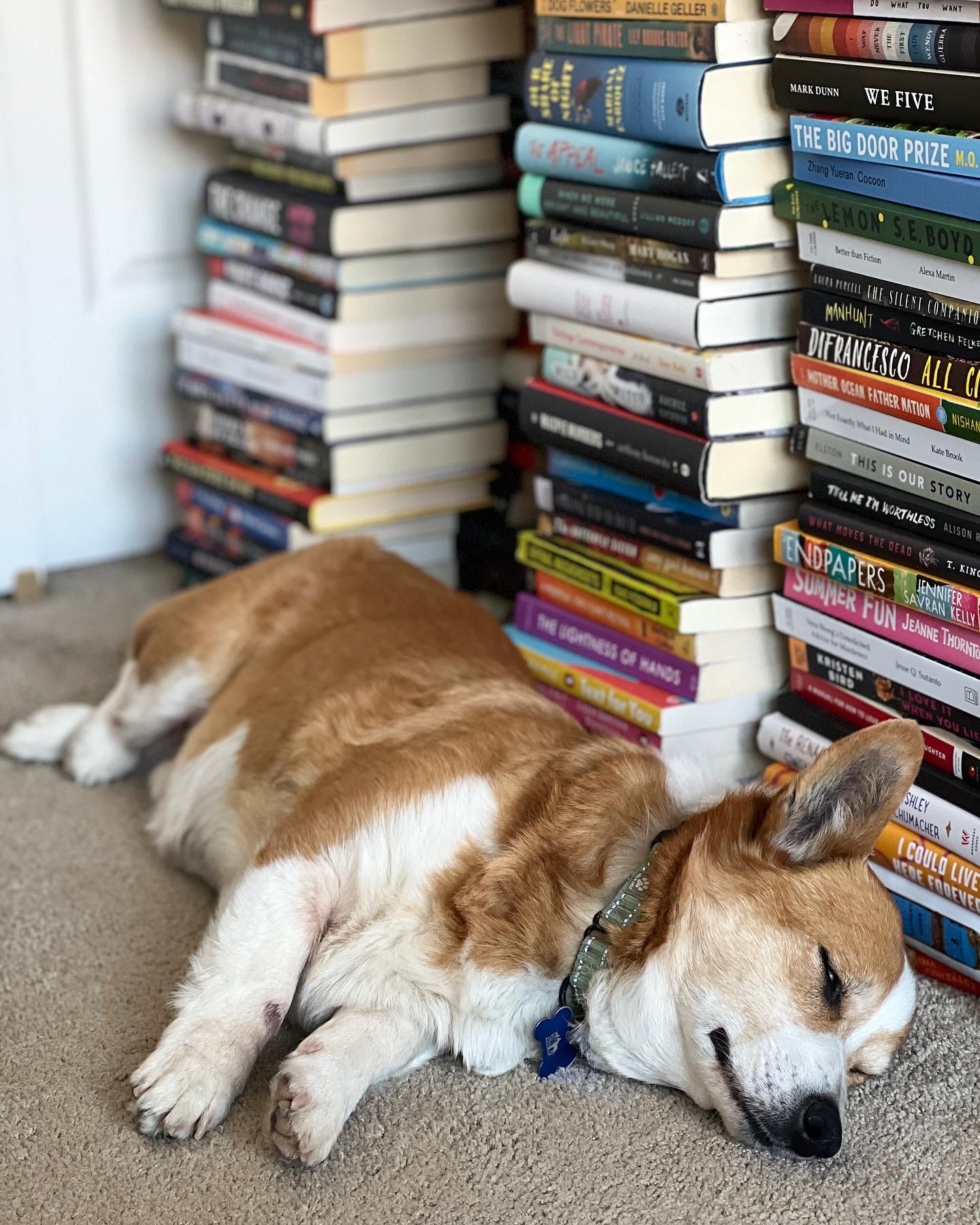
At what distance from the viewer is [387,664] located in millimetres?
1865

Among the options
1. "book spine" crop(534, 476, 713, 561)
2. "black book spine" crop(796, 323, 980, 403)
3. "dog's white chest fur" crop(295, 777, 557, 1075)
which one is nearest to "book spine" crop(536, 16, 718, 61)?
"black book spine" crop(796, 323, 980, 403)

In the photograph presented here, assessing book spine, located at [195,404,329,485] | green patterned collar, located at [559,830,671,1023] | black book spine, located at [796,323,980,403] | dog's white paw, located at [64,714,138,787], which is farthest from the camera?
book spine, located at [195,404,329,485]

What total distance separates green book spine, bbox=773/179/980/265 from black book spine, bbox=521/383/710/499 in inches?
11.8

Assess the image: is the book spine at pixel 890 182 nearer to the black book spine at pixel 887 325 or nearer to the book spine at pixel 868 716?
the black book spine at pixel 887 325

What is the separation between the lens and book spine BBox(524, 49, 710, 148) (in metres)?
1.74

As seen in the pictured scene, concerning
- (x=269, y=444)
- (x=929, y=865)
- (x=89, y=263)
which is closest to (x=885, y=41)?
(x=929, y=865)

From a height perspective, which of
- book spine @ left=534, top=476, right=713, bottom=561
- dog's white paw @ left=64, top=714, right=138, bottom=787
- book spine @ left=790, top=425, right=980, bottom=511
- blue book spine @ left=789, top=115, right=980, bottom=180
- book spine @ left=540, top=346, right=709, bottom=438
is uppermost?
blue book spine @ left=789, top=115, right=980, bottom=180

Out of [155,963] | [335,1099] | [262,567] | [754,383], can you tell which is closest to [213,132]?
[262,567]

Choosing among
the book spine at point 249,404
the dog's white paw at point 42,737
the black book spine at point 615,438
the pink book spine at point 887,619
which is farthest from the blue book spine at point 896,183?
the dog's white paw at point 42,737

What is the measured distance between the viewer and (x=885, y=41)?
157 cm

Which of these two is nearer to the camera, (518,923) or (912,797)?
(518,923)

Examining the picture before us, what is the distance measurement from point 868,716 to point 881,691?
1.8 inches

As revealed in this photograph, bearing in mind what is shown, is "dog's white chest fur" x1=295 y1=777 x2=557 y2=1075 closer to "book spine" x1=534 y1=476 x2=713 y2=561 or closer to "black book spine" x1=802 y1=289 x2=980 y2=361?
"book spine" x1=534 y1=476 x2=713 y2=561

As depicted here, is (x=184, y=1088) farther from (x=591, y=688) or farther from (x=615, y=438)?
(x=615, y=438)
